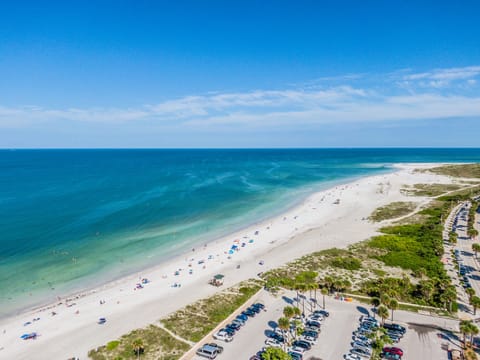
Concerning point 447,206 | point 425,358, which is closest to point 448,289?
point 425,358

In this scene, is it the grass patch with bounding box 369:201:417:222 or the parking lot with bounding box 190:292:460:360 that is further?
the grass patch with bounding box 369:201:417:222

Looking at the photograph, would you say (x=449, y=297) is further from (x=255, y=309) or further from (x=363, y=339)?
(x=255, y=309)

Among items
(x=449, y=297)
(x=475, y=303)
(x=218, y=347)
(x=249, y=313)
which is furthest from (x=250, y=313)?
(x=475, y=303)

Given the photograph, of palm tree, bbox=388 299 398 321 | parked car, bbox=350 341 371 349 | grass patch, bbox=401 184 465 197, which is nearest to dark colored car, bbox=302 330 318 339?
parked car, bbox=350 341 371 349

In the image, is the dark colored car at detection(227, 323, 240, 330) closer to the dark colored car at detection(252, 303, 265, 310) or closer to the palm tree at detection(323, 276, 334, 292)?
the dark colored car at detection(252, 303, 265, 310)

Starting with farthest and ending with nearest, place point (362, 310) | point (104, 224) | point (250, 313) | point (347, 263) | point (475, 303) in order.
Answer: point (104, 224) < point (347, 263) < point (362, 310) < point (250, 313) < point (475, 303)

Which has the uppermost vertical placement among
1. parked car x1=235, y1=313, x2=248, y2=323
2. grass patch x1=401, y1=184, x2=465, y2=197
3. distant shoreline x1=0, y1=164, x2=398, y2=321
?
grass patch x1=401, y1=184, x2=465, y2=197

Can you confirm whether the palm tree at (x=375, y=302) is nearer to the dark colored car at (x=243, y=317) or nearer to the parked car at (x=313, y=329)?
the parked car at (x=313, y=329)
